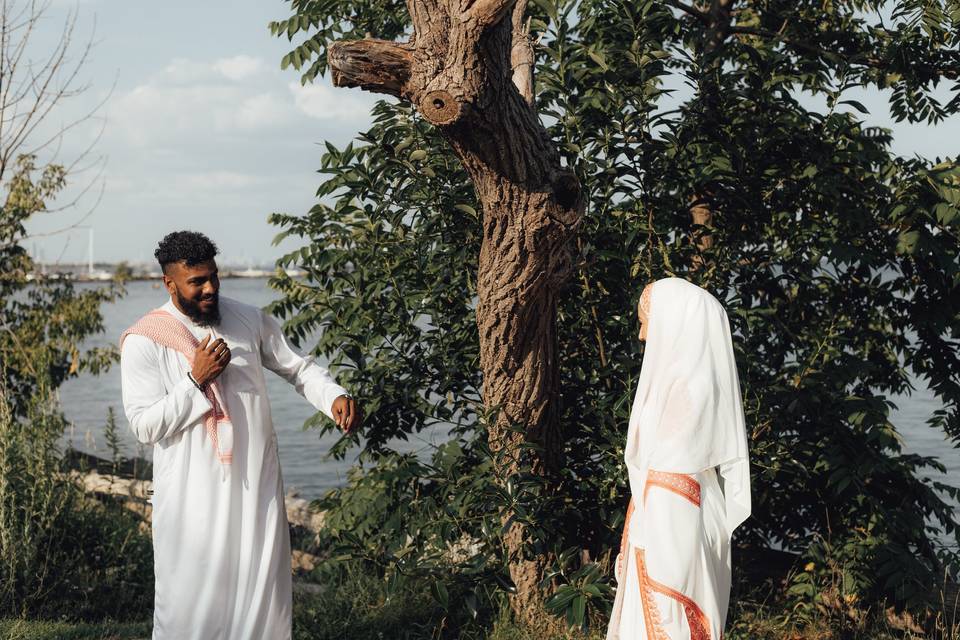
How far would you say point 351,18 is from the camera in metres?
5.73

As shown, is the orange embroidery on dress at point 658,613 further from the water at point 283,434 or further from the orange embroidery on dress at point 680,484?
the water at point 283,434

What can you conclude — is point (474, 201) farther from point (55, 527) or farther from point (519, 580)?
point (55, 527)

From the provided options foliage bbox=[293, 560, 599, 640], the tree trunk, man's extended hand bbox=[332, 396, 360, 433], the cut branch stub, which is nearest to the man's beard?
man's extended hand bbox=[332, 396, 360, 433]

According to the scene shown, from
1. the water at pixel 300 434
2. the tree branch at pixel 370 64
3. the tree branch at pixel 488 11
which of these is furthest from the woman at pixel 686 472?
the water at pixel 300 434

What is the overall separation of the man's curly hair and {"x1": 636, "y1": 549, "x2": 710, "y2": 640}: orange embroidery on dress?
89.3 inches

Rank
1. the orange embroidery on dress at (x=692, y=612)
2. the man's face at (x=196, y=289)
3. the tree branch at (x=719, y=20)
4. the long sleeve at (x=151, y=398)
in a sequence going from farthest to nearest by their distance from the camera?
1. the tree branch at (x=719, y=20)
2. the man's face at (x=196, y=289)
3. the long sleeve at (x=151, y=398)
4. the orange embroidery on dress at (x=692, y=612)

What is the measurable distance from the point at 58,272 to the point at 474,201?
6802mm

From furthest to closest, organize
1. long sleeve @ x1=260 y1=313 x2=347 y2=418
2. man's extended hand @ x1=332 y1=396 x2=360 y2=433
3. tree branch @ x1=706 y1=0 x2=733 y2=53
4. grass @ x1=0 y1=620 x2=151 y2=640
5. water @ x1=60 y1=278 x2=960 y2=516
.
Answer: water @ x1=60 y1=278 x2=960 y2=516 → tree branch @ x1=706 y1=0 x2=733 y2=53 → grass @ x1=0 y1=620 x2=151 y2=640 → long sleeve @ x1=260 y1=313 x2=347 y2=418 → man's extended hand @ x1=332 y1=396 x2=360 y2=433

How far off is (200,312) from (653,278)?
2.23 meters

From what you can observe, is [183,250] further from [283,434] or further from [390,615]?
[283,434]

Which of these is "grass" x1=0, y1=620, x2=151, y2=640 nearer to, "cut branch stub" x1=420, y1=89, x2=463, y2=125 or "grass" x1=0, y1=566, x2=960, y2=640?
"grass" x1=0, y1=566, x2=960, y2=640

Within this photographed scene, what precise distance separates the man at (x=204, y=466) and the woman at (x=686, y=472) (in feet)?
4.65

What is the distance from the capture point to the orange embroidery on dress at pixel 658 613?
3475 mm

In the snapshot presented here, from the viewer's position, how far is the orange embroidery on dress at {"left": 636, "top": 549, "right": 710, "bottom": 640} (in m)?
A: 3.47
